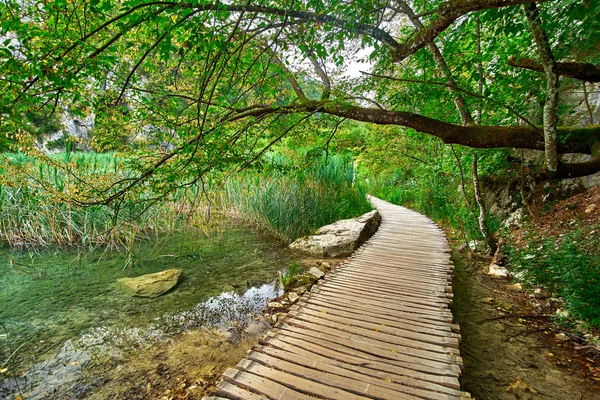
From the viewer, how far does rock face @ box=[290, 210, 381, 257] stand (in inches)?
214

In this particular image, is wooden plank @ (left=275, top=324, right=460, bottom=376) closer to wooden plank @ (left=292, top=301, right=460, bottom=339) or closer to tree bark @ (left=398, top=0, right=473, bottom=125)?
wooden plank @ (left=292, top=301, right=460, bottom=339)

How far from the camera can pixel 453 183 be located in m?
8.05

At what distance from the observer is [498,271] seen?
424cm

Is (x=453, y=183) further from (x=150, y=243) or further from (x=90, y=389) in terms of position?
(x=90, y=389)

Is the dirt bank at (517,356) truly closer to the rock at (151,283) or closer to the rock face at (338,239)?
the rock face at (338,239)

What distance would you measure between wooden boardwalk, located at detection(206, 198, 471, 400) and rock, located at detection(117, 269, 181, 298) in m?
2.19

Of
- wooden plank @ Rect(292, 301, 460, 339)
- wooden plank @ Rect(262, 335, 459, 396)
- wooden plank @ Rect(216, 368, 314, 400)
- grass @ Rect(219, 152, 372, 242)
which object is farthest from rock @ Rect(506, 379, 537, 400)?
grass @ Rect(219, 152, 372, 242)

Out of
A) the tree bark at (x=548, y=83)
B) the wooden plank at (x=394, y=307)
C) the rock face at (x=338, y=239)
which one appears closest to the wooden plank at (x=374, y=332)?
the wooden plank at (x=394, y=307)

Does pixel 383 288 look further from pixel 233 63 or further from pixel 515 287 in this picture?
pixel 233 63

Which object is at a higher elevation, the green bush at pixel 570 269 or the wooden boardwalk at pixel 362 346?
the green bush at pixel 570 269

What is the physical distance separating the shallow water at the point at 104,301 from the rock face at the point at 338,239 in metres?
0.48

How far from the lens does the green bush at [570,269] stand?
265 centimetres

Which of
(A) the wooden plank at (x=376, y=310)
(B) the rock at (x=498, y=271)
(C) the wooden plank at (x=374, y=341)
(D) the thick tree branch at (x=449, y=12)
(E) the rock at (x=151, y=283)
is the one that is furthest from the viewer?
(B) the rock at (x=498, y=271)

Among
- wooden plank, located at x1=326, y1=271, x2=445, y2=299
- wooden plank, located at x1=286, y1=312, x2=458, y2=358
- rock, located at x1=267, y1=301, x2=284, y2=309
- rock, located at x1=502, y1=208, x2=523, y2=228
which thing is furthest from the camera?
rock, located at x1=502, y1=208, x2=523, y2=228
